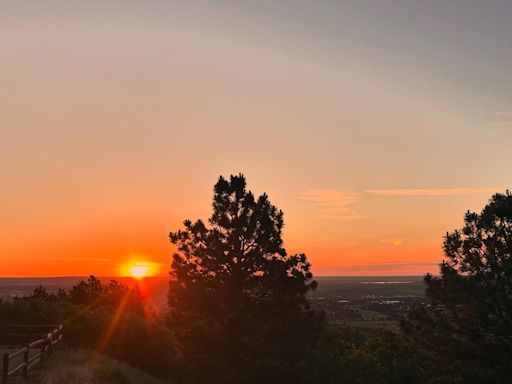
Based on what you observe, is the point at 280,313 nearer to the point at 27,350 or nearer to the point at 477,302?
the point at 477,302

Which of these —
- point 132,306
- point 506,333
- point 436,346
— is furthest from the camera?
point 132,306

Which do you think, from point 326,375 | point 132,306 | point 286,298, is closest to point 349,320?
point 132,306

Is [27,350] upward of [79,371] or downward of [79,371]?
upward

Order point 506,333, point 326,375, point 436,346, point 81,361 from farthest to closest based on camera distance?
point 326,375
point 81,361
point 436,346
point 506,333

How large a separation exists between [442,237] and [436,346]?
5.59 metres

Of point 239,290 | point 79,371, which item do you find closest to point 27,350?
point 79,371

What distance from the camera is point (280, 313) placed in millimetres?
30156

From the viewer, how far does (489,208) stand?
1045 inches

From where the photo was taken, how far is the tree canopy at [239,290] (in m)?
29.9

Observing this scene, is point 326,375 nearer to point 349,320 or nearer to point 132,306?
point 132,306

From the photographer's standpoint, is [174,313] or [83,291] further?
[83,291]

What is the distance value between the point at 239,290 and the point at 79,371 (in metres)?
9.61

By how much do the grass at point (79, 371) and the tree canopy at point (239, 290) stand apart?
423 cm

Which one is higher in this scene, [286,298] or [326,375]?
[286,298]
